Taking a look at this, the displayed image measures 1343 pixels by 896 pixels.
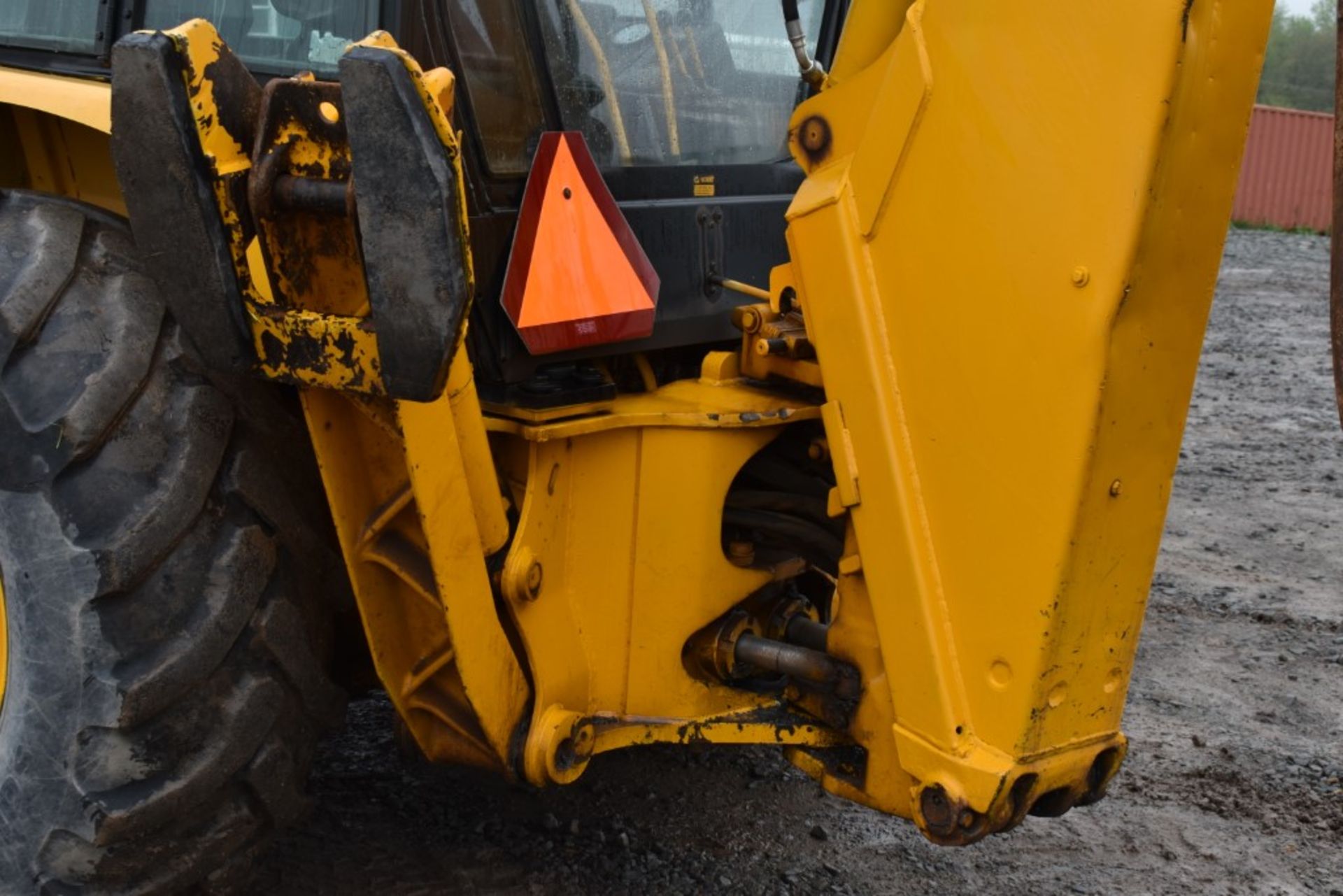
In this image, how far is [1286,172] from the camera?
881 inches

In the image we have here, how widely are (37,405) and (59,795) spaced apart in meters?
0.60

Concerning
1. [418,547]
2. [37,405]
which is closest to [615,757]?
[418,547]

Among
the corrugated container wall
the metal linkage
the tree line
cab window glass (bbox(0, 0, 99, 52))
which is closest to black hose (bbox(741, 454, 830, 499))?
the metal linkage

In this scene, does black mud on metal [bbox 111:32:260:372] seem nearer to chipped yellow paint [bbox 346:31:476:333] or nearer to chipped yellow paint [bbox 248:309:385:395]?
chipped yellow paint [bbox 248:309:385:395]

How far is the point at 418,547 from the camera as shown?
7.45 feet

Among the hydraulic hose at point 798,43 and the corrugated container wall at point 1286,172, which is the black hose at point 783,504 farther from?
the corrugated container wall at point 1286,172

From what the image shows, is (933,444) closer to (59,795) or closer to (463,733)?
(463,733)

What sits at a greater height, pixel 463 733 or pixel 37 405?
pixel 37 405

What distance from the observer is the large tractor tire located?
208cm

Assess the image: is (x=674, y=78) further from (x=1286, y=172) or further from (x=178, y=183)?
(x=1286, y=172)

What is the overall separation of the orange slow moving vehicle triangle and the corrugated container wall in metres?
21.4

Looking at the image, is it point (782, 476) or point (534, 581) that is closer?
point (534, 581)

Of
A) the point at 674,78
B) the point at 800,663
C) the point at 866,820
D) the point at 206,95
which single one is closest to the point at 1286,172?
the point at 866,820

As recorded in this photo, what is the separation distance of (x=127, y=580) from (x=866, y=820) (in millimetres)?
1857
